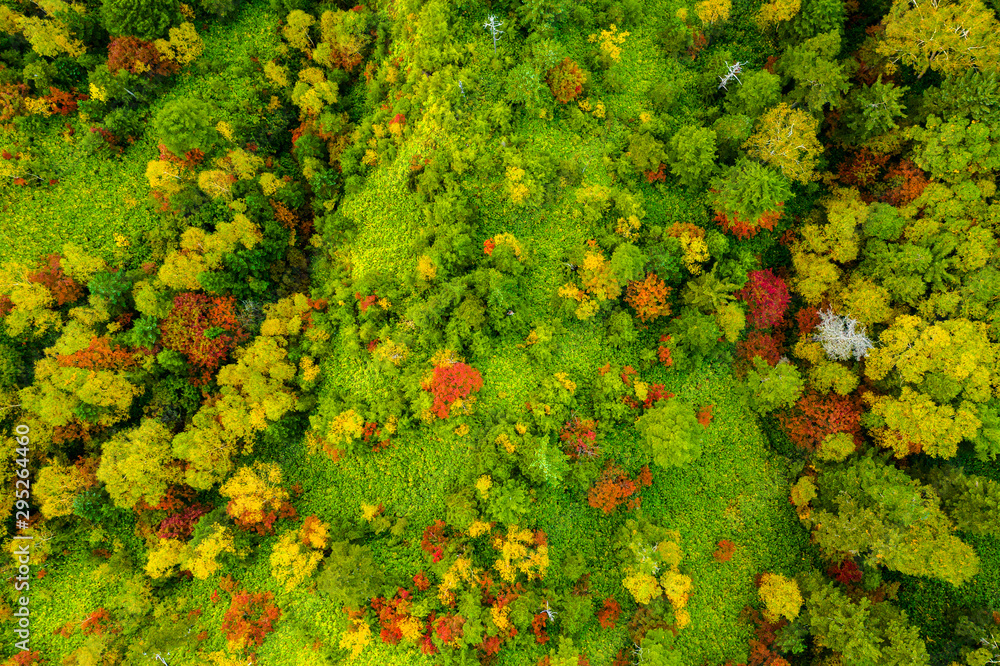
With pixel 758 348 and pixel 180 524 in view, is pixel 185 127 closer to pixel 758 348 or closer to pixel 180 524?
pixel 180 524

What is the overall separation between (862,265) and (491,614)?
29569 mm

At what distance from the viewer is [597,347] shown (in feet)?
103

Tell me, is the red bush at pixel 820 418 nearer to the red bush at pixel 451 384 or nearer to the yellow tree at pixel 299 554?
the red bush at pixel 451 384

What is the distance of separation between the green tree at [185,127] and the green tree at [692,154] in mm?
30471

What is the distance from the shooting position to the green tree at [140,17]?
33.2 m

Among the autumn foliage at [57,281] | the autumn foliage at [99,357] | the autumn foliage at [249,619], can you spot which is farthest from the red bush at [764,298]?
the autumn foliage at [57,281]

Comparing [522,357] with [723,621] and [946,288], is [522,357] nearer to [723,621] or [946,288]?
[723,621]

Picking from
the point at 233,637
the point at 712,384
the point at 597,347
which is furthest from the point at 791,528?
the point at 233,637

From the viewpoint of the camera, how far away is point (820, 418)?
29.7 metres

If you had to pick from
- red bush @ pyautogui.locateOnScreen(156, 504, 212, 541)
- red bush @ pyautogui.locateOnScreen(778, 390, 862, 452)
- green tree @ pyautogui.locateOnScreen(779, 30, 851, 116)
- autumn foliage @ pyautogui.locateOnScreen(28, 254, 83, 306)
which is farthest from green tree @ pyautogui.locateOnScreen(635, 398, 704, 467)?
autumn foliage @ pyautogui.locateOnScreen(28, 254, 83, 306)

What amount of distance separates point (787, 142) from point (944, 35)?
887 cm

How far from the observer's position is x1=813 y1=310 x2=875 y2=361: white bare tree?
95.2 feet

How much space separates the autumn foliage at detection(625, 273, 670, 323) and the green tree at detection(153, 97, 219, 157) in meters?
29.5

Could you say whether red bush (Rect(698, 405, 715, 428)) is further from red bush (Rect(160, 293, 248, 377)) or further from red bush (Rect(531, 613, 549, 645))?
red bush (Rect(160, 293, 248, 377))
